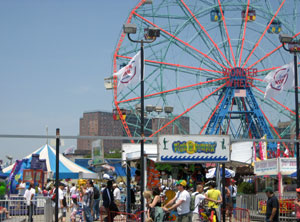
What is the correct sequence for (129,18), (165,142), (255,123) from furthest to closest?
(255,123) < (129,18) < (165,142)

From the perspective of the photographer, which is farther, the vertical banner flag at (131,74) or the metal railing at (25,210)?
the vertical banner flag at (131,74)

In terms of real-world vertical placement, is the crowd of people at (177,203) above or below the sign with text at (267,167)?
below

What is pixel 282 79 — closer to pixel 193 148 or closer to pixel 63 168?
pixel 193 148

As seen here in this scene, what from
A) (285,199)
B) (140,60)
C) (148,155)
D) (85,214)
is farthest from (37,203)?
(285,199)

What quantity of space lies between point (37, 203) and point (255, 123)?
25.2m

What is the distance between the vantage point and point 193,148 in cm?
1398

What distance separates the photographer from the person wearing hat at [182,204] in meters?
11.3

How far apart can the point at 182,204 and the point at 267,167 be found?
447 inches

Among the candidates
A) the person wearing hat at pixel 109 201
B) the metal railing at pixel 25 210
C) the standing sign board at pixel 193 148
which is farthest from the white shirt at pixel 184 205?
the metal railing at pixel 25 210

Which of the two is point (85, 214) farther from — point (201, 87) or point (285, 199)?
point (201, 87)

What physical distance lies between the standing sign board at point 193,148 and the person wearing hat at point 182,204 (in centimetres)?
228

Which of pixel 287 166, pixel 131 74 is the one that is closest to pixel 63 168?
pixel 287 166

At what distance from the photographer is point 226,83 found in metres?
37.0

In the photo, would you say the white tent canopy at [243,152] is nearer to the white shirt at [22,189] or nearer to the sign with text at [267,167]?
the sign with text at [267,167]
